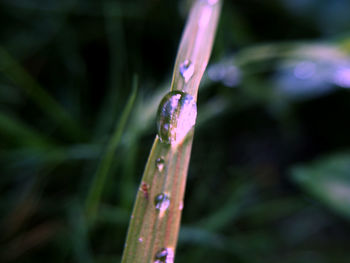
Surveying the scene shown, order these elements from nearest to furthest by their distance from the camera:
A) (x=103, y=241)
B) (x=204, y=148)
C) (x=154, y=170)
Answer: (x=154, y=170), (x=103, y=241), (x=204, y=148)

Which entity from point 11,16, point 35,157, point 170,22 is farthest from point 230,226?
point 11,16

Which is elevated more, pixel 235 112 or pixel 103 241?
pixel 235 112

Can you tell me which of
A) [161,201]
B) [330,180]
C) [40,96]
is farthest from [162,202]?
[40,96]

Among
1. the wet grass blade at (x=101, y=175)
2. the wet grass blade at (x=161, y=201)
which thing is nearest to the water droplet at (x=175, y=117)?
the wet grass blade at (x=161, y=201)

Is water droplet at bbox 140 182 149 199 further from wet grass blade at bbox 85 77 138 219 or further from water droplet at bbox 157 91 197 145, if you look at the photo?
wet grass blade at bbox 85 77 138 219

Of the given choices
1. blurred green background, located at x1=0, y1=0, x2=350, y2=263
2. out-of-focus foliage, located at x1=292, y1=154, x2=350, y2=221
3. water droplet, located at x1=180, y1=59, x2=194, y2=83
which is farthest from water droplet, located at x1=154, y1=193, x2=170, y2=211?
out-of-focus foliage, located at x1=292, y1=154, x2=350, y2=221

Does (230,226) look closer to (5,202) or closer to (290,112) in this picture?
(290,112)
